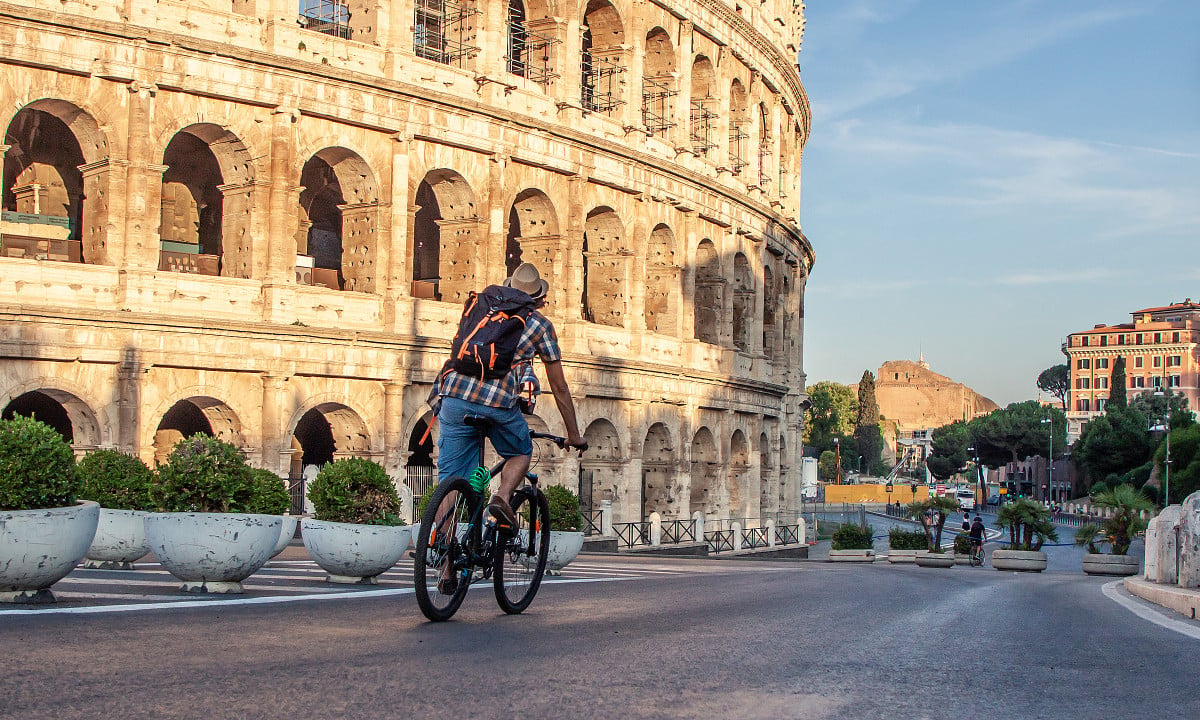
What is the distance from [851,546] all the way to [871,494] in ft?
255

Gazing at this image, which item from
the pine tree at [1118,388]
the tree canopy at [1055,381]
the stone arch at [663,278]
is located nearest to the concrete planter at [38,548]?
the stone arch at [663,278]

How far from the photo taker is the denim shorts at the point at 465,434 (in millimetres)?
7547

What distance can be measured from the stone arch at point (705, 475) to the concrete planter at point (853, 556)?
3.66 m

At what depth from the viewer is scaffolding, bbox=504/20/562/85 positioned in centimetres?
3378

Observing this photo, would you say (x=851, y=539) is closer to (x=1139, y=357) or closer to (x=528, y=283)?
(x=528, y=283)

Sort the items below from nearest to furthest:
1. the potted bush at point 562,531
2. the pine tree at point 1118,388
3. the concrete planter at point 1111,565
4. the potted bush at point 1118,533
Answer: the potted bush at point 562,531, the concrete planter at point 1111,565, the potted bush at point 1118,533, the pine tree at point 1118,388

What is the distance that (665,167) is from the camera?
37125 millimetres

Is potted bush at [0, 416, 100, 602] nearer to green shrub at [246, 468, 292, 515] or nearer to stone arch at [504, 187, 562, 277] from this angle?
green shrub at [246, 468, 292, 515]

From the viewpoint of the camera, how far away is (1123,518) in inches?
1422

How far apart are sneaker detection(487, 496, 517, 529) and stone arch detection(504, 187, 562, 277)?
85.6ft

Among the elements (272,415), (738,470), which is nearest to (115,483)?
(272,415)

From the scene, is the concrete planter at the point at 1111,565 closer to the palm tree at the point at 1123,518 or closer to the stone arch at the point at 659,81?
the palm tree at the point at 1123,518

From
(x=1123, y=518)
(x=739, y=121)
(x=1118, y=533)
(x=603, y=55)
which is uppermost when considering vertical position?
(x=603, y=55)

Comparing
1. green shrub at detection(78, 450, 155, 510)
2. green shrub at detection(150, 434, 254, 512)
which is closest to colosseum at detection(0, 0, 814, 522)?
green shrub at detection(78, 450, 155, 510)
